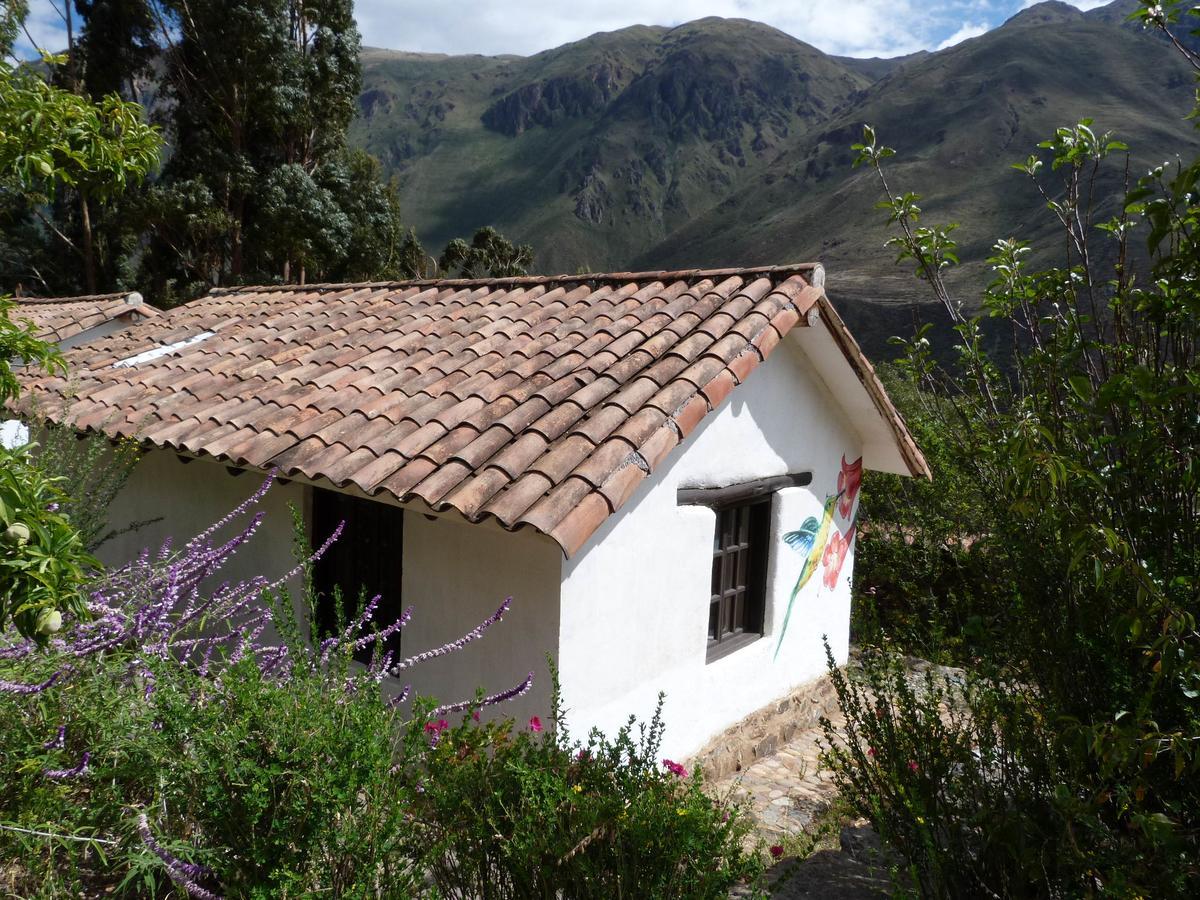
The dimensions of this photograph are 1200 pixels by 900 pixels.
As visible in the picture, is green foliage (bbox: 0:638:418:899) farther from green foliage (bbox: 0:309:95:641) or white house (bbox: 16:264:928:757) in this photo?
white house (bbox: 16:264:928:757)

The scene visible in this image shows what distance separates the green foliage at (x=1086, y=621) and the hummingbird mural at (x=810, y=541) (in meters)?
2.63

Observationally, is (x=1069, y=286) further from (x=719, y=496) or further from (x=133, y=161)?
(x=133, y=161)

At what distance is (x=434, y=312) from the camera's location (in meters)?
7.61

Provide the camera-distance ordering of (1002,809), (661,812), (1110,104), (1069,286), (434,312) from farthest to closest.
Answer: (1110,104), (434,312), (1069,286), (1002,809), (661,812)

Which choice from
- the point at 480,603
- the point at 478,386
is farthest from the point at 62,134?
the point at 480,603

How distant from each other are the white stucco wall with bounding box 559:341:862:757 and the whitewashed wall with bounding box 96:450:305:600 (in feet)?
7.33

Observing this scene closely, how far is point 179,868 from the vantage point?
2.63 m

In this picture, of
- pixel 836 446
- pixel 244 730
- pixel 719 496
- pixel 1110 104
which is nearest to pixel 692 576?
pixel 719 496

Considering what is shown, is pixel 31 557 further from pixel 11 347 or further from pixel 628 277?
pixel 628 277

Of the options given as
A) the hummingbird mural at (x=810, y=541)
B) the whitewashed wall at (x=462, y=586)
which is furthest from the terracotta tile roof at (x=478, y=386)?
the hummingbird mural at (x=810, y=541)

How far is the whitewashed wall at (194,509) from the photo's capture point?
5816 millimetres

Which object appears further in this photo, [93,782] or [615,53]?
[615,53]

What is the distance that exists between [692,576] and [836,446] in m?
2.26

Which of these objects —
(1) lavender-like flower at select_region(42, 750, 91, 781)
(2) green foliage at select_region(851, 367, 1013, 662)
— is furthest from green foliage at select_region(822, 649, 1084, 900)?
(2) green foliage at select_region(851, 367, 1013, 662)
